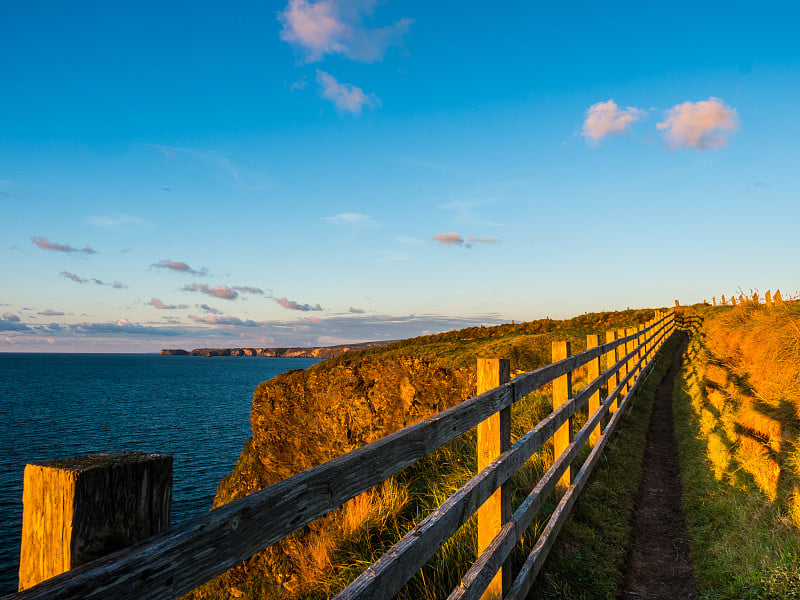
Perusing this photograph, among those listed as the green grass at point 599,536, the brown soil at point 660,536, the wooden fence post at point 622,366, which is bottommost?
the brown soil at point 660,536

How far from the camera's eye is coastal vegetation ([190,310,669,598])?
4441 millimetres

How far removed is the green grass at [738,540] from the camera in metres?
4.11

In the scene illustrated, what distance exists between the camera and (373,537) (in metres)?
4.86

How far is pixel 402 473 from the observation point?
6559 mm

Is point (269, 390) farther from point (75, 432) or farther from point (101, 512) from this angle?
point (75, 432)

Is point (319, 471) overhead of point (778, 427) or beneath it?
overhead

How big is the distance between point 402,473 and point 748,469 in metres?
4.41

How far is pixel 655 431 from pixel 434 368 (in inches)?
184

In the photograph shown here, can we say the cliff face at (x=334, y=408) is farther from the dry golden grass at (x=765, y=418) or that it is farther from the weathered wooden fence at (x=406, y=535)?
the weathered wooden fence at (x=406, y=535)

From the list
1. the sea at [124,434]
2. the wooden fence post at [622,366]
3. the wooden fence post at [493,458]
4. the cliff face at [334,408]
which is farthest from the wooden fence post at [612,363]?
the sea at [124,434]

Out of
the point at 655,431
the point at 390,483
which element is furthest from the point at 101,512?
the point at 655,431

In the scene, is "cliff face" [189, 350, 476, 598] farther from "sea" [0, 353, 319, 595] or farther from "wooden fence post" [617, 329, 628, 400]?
Result: "wooden fence post" [617, 329, 628, 400]

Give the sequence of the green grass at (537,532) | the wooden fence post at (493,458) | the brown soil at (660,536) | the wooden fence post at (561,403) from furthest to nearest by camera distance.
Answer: the wooden fence post at (561,403), the brown soil at (660,536), the green grass at (537,532), the wooden fence post at (493,458)

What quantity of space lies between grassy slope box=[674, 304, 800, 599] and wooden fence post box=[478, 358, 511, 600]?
2.43m
